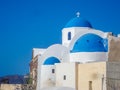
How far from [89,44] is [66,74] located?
291 centimetres

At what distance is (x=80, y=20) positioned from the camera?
32344 millimetres

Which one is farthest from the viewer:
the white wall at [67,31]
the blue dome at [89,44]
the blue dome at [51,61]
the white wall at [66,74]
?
the white wall at [67,31]

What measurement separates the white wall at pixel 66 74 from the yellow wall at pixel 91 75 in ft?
1.82

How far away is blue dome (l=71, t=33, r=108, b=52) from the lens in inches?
1061

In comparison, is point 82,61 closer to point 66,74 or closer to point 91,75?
point 66,74

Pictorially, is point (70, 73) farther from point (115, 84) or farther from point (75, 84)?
point (115, 84)

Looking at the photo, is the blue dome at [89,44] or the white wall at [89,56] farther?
the blue dome at [89,44]

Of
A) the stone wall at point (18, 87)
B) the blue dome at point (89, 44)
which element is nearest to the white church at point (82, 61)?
the blue dome at point (89, 44)

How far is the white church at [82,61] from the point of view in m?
23.6

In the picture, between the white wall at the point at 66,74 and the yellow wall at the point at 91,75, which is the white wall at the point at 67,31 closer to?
the white wall at the point at 66,74

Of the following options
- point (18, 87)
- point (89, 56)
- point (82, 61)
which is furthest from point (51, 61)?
point (18, 87)

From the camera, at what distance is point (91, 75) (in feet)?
78.9

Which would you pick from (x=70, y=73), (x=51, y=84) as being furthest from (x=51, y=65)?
(x=70, y=73)

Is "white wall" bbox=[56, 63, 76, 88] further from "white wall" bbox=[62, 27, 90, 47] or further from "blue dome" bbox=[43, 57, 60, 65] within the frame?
"white wall" bbox=[62, 27, 90, 47]
